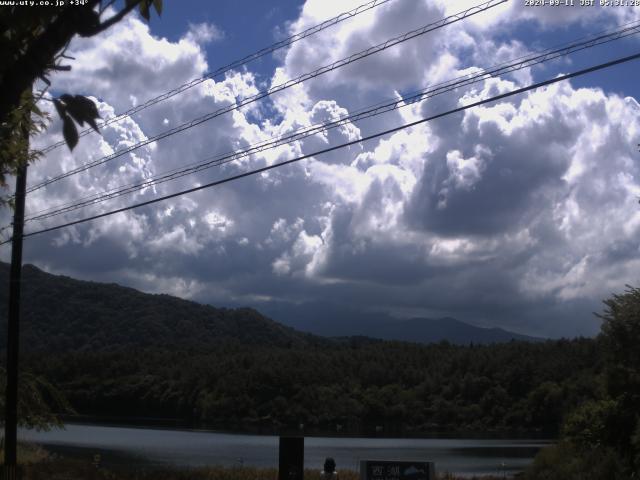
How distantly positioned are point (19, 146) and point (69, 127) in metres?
7.89

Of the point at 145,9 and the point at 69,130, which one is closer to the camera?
the point at 69,130

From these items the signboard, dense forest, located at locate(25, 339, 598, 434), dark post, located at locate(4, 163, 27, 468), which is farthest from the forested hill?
the signboard

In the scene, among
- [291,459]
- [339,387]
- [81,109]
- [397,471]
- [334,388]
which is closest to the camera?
[81,109]

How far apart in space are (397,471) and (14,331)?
1230cm

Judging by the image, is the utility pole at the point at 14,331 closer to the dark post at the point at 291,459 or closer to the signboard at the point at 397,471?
the dark post at the point at 291,459

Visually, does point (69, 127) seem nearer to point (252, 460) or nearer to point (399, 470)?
point (399, 470)

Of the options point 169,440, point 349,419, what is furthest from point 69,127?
point 349,419

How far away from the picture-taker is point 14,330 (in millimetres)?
23750

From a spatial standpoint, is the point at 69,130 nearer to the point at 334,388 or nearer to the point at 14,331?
the point at 14,331

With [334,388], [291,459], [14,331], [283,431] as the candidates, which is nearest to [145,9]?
[291,459]

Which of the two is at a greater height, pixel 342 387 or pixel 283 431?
pixel 342 387

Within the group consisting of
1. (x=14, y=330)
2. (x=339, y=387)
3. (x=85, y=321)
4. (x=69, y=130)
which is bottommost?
(x=339, y=387)

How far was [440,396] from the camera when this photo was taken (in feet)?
349

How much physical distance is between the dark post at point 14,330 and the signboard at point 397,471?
1066cm
